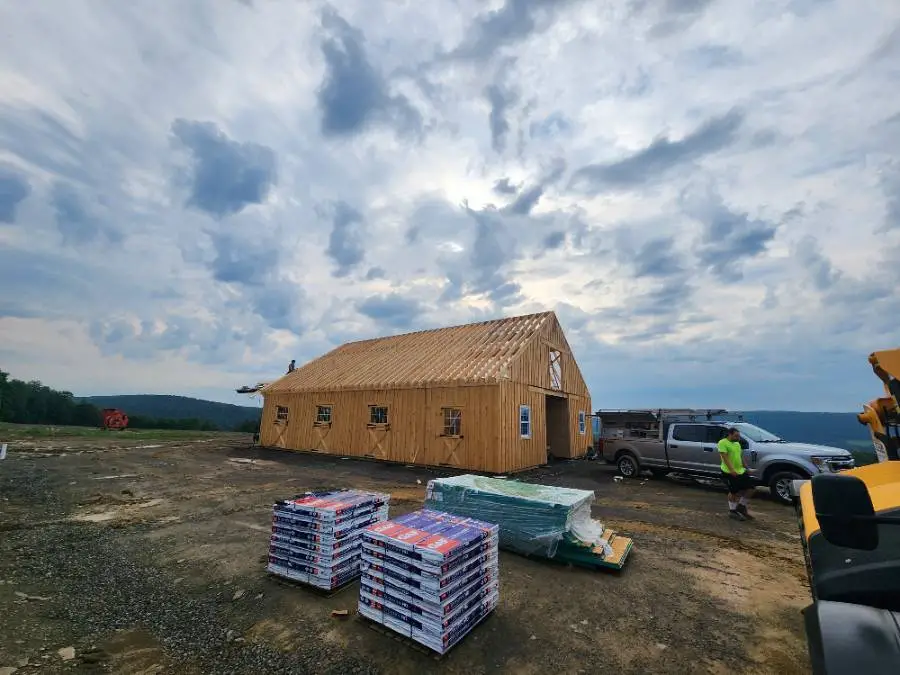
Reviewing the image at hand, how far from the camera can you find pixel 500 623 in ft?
15.1

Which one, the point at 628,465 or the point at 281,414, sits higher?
the point at 281,414

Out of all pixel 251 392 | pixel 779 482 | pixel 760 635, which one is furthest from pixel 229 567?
pixel 251 392

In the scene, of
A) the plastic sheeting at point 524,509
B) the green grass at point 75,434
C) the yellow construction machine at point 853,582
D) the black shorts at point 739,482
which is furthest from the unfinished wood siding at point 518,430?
the green grass at point 75,434

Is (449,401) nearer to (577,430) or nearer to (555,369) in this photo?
(555,369)

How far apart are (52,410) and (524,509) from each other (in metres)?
93.6

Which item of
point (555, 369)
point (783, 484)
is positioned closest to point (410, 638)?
point (783, 484)

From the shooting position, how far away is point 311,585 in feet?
17.7

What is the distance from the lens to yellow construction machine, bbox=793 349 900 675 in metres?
1.97

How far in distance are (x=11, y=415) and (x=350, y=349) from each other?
6940 centimetres

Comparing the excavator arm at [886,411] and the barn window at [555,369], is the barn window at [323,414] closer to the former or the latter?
the barn window at [555,369]

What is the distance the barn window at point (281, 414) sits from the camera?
967 inches

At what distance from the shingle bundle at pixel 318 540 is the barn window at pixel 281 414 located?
20205 millimetres

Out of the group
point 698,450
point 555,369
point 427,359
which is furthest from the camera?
point 555,369

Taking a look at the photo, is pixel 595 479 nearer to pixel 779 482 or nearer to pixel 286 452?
pixel 779 482
